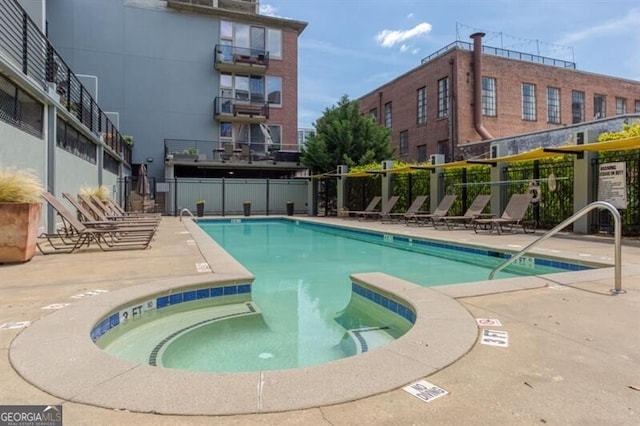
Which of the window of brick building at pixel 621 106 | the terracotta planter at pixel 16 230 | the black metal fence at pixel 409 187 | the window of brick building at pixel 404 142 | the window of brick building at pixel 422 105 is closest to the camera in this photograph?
the terracotta planter at pixel 16 230

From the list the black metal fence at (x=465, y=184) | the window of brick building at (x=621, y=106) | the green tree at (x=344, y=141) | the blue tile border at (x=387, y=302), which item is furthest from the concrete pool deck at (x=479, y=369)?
the window of brick building at (x=621, y=106)

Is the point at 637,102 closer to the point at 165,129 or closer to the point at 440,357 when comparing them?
the point at 165,129

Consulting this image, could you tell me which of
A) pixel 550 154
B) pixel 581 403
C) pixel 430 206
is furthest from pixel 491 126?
pixel 581 403

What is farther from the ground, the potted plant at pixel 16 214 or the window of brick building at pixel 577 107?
the window of brick building at pixel 577 107

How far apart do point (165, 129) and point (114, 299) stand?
22926 millimetres

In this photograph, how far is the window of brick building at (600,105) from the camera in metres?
27.7

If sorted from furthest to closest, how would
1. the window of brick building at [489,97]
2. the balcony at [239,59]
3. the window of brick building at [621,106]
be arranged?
the window of brick building at [621,106] → the balcony at [239,59] → the window of brick building at [489,97]

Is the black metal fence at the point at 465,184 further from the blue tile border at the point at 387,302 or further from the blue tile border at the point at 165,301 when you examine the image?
the blue tile border at the point at 165,301

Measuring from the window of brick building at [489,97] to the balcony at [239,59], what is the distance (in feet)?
41.7

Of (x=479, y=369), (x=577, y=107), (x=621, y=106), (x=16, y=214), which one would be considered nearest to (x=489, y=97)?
(x=577, y=107)

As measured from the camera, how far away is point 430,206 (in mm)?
15117

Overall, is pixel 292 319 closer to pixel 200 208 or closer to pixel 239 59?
pixel 200 208

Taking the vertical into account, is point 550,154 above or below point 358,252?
above

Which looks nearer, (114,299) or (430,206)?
(114,299)
